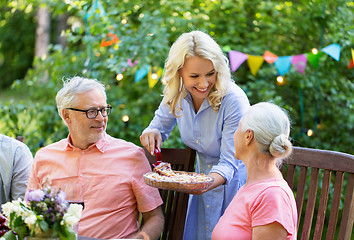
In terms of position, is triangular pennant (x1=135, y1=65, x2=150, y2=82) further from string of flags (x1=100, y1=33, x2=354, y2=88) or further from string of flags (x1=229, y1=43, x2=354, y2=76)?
string of flags (x1=229, y1=43, x2=354, y2=76)

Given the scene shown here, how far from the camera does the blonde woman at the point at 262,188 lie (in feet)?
5.59

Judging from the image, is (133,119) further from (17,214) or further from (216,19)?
(17,214)

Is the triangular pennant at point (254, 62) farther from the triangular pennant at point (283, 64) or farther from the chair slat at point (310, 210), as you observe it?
the chair slat at point (310, 210)

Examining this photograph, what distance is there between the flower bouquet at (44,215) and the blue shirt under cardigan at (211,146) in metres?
0.88

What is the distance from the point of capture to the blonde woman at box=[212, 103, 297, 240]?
1.71 m

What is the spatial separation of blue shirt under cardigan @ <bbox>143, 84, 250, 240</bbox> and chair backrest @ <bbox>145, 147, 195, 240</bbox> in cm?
8

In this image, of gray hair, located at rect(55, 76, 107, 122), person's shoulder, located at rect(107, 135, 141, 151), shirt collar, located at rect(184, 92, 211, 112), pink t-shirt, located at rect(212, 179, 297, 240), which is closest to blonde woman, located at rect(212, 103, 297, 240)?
pink t-shirt, located at rect(212, 179, 297, 240)

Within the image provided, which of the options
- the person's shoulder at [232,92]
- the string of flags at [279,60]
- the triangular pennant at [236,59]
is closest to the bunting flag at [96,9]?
the string of flags at [279,60]

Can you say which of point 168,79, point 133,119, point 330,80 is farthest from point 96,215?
point 330,80

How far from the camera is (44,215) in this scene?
1439 mm

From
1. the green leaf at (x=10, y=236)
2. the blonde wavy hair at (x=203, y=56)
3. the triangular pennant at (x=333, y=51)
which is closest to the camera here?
the green leaf at (x=10, y=236)

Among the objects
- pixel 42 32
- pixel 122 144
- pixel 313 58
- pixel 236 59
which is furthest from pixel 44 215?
pixel 42 32

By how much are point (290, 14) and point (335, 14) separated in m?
0.46

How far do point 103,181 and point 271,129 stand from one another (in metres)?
0.90
